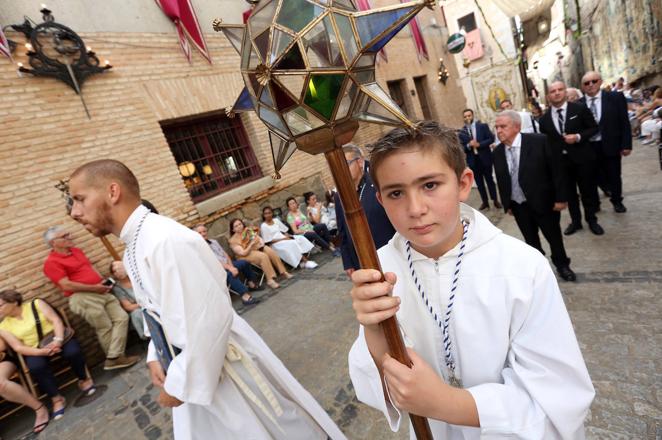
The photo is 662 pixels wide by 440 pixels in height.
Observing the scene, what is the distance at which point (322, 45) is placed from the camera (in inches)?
24.8

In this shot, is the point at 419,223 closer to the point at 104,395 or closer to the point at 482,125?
the point at 104,395

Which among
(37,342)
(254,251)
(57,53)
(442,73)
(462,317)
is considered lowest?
(254,251)

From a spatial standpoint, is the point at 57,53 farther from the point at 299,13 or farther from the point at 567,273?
the point at 567,273

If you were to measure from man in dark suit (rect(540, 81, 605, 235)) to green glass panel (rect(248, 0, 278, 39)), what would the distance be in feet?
14.6

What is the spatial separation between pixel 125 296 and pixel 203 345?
4.37 metres

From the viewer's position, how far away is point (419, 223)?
91cm

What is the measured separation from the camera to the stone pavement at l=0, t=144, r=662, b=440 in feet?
6.64

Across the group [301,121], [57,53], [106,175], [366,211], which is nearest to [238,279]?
[366,211]

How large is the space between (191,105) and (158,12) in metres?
1.80

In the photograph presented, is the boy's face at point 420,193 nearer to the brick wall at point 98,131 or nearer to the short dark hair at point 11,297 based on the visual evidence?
the short dark hair at point 11,297

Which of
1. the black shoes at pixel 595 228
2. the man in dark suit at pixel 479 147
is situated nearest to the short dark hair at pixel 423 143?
the black shoes at pixel 595 228

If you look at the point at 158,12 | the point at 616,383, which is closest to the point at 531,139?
the point at 616,383

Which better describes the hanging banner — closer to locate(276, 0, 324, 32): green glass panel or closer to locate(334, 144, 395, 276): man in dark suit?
locate(334, 144, 395, 276): man in dark suit

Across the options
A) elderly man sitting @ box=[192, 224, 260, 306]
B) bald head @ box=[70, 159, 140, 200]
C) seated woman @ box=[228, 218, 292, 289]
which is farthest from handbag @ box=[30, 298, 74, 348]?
bald head @ box=[70, 159, 140, 200]
